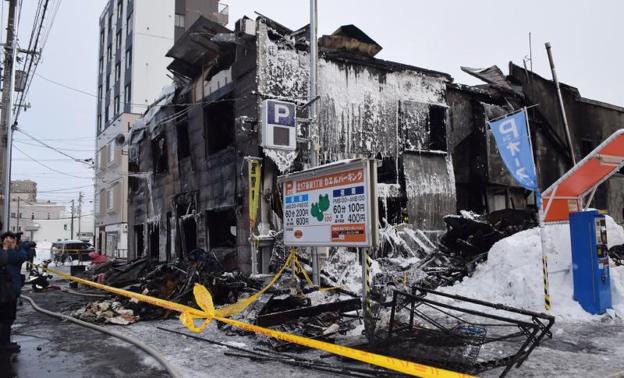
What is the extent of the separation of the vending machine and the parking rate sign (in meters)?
5.18

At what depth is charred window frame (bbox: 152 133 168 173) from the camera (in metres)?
22.1

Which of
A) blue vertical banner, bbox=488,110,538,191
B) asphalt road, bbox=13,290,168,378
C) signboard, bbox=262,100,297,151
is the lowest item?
asphalt road, bbox=13,290,168,378

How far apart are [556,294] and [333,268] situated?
6239 mm

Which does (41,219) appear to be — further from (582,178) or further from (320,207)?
(582,178)

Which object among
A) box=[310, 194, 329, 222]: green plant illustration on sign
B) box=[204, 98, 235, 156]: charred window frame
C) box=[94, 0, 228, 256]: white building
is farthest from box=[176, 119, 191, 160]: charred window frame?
box=[94, 0, 228, 256]: white building

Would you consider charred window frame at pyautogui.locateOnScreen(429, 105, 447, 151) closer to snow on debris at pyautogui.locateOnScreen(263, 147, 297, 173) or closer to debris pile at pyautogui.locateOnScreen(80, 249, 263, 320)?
snow on debris at pyautogui.locateOnScreen(263, 147, 297, 173)

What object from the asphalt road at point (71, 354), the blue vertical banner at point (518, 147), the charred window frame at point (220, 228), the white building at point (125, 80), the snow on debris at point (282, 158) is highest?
the white building at point (125, 80)

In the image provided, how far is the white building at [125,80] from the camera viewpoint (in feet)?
126

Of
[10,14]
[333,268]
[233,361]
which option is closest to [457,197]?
[333,268]

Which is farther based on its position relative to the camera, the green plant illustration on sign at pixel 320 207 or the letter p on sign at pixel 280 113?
the letter p on sign at pixel 280 113

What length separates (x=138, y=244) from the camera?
2623 cm

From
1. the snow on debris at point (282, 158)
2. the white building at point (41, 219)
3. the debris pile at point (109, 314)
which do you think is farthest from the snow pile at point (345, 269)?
the white building at point (41, 219)

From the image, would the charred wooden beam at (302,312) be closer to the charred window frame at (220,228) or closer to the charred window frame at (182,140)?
the charred window frame at (220,228)

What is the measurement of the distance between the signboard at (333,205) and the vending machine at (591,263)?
5088mm
